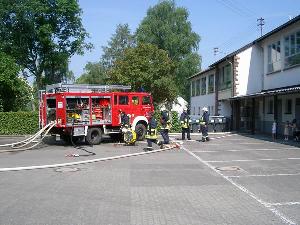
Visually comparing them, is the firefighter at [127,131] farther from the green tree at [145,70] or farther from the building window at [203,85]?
the building window at [203,85]

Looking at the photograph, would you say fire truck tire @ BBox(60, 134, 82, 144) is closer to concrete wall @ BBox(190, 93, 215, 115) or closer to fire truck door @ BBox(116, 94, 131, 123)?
fire truck door @ BBox(116, 94, 131, 123)

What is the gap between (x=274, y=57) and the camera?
2950 cm

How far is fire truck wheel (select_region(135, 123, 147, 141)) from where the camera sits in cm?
2403

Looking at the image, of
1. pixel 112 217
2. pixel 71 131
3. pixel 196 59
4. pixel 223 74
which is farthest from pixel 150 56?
pixel 112 217

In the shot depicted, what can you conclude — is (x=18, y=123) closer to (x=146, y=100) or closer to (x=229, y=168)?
(x=146, y=100)

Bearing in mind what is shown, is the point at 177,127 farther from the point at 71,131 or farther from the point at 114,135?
the point at 71,131

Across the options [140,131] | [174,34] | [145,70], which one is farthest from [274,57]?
[174,34]

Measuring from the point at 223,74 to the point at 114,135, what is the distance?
53.9 feet

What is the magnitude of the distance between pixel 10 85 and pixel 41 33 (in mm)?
11566

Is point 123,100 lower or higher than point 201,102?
lower

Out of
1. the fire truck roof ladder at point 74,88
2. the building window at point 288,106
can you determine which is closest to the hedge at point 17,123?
the fire truck roof ladder at point 74,88

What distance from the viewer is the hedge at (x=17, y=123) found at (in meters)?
30.5

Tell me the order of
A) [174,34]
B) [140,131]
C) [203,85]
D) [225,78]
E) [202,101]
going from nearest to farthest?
[140,131]
[225,78]
[203,85]
[202,101]
[174,34]

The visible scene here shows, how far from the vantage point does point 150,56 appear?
144 feet
